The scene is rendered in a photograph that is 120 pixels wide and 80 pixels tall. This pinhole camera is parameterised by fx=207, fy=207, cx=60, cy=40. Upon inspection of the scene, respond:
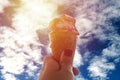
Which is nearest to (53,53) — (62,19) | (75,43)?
(75,43)

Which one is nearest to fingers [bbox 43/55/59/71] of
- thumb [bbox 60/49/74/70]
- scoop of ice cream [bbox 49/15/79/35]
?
thumb [bbox 60/49/74/70]

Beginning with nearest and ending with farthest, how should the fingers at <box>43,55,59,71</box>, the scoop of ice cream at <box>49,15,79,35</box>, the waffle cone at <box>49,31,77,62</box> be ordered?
1. the fingers at <box>43,55,59,71</box>
2. the waffle cone at <box>49,31,77,62</box>
3. the scoop of ice cream at <box>49,15,79,35</box>

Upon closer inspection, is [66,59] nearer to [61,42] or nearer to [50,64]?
[50,64]

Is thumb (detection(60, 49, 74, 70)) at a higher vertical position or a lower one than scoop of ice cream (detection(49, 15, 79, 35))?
lower

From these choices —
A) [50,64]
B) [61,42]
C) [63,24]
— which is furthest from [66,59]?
[63,24]

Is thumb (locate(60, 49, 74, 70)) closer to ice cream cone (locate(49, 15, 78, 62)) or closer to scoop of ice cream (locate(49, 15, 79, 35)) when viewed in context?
ice cream cone (locate(49, 15, 78, 62))

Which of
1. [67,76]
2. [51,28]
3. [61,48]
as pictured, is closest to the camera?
[67,76]

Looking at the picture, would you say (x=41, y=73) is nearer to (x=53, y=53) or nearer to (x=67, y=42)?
(x=53, y=53)

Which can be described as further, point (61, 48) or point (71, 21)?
point (71, 21)
